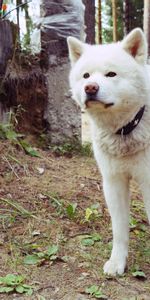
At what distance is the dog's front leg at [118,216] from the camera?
2.92 m

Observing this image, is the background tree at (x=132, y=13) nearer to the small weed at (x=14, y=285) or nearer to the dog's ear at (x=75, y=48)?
the dog's ear at (x=75, y=48)

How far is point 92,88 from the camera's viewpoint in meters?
2.49

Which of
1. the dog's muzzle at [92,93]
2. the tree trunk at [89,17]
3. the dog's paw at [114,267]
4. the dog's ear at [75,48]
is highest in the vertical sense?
the tree trunk at [89,17]

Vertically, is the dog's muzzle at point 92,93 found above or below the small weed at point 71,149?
above

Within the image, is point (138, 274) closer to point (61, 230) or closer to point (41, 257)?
point (41, 257)

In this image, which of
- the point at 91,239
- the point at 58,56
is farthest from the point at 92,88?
the point at 58,56

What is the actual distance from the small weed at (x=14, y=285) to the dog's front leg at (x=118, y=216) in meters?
0.54

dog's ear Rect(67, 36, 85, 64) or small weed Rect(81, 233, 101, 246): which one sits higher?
dog's ear Rect(67, 36, 85, 64)

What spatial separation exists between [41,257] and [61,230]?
0.43 meters

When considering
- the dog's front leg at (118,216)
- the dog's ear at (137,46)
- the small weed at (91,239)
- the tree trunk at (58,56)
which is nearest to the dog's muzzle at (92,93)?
the dog's ear at (137,46)

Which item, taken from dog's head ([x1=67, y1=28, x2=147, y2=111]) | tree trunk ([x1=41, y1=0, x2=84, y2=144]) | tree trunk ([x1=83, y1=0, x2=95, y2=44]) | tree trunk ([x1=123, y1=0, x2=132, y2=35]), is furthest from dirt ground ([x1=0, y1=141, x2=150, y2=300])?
tree trunk ([x1=123, y1=0, x2=132, y2=35])

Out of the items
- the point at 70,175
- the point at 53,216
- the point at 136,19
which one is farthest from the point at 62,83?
the point at 136,19

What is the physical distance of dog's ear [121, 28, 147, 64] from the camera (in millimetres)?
2693

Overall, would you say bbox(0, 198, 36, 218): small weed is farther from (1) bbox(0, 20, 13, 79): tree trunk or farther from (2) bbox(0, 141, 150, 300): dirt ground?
(1) bbox(0, 20, 13, 79): tree trunk
